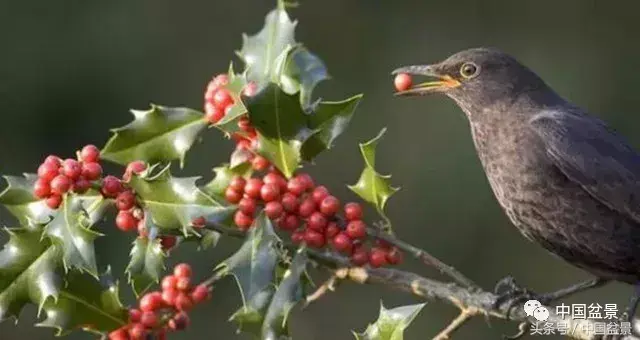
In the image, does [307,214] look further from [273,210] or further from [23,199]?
[23,199]

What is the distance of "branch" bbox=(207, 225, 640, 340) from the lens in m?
3.19

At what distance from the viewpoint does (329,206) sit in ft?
10.8

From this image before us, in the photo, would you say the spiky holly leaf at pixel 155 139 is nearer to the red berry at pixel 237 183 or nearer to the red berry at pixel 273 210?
the red berry at pixel 237 183

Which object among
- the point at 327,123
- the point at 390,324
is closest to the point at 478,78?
the point at 327,123

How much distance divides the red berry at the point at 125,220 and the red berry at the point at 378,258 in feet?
1.80

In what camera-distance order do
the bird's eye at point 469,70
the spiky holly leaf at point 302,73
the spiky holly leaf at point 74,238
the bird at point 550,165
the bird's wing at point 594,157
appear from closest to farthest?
the spiky holly leaf at point 74,238
the spiky holly leaf at point 302,73
the bird at point 550,165
the bird's wing at point 594,157
the bird's eye at point 469,70

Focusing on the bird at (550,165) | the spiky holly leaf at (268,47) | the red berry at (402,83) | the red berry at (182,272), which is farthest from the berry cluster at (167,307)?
the red berry at (402,83)

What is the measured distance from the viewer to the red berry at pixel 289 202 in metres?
3.27

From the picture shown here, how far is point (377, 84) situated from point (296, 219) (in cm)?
679

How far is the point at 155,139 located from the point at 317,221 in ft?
1.49

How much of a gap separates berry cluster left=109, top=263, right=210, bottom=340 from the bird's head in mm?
1632

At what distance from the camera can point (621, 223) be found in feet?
14.4

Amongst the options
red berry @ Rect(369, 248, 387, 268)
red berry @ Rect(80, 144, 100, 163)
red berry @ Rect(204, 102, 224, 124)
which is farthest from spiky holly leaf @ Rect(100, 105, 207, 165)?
red berry @ Rect(369, 248, 387, 268)

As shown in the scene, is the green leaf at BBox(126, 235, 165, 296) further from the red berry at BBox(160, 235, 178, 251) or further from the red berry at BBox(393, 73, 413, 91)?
the red berry at BBox(393, 73, 413, 91)
